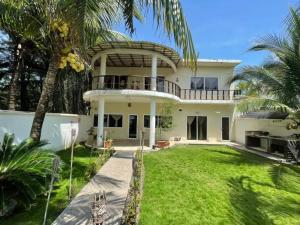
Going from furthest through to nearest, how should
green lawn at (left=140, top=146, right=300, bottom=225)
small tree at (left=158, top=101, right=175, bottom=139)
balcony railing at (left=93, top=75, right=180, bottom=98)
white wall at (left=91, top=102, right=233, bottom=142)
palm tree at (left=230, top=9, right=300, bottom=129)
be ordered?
white wall at (left=91, top=102, right=233, bottom=142) → small tree at (left=158, top=101, right=175, bottom=139) → balcony railing at (left=93, top=75, right=180, bottom=98) → palm tree at (left=230, top=9, right=300, bottom=129) → green lawn at (left=140, top=146, right=300, bottom=225)

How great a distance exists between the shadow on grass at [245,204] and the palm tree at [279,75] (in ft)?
13.3

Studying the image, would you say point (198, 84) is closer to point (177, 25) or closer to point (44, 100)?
point (44, 100)

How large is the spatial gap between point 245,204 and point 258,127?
12778mm

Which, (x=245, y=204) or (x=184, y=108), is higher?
(x=184, y=108)

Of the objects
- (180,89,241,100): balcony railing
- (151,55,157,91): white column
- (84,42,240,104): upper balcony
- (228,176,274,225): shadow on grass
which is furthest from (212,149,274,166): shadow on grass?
(180,89,241,100): balcony railing

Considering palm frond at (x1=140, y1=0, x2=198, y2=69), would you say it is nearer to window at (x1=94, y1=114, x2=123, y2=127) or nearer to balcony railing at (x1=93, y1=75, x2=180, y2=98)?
balcony railing at (x1=93, y1=75, x2=180, y2=98)

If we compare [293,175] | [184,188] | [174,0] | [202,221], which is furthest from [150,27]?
[293,175]

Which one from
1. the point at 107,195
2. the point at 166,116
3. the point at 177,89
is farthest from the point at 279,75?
the point at 177,89

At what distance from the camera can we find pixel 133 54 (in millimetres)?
20531

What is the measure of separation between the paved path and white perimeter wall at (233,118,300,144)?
32.8ft

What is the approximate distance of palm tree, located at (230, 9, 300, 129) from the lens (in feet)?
33.0

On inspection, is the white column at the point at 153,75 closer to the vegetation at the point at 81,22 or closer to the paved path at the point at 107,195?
the paved path at the point at 107,195

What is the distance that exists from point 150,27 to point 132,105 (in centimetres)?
2040

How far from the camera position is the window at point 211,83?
2520 cm
